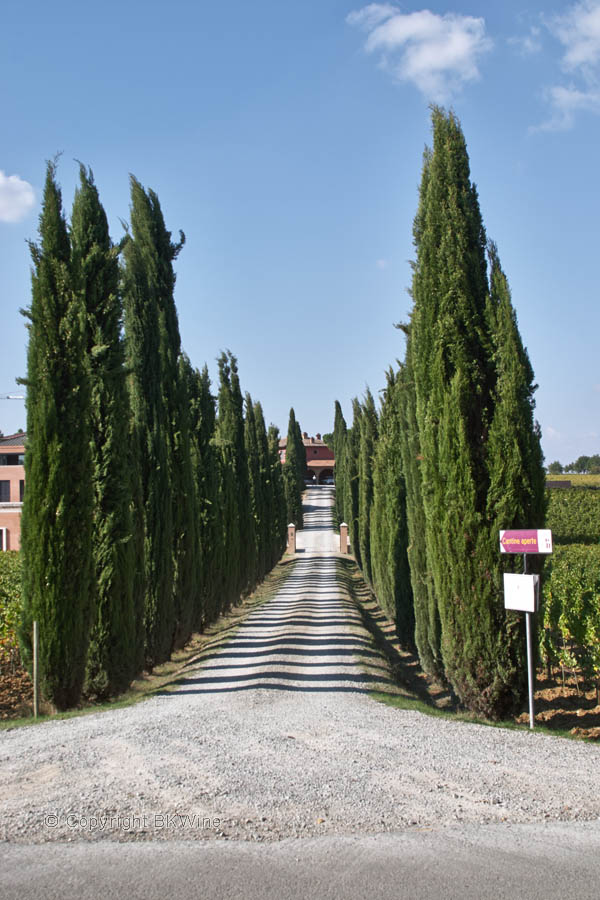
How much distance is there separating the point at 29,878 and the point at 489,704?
20.0ft

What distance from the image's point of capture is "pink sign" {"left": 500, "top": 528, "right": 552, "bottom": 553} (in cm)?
764

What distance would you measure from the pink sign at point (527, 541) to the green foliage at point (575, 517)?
2369 cm

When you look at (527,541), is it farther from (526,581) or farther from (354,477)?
(354,477)

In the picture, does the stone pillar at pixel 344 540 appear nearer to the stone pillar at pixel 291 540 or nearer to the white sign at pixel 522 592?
the stone pillar at pixel 291 540

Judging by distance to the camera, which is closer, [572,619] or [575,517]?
[572,619]

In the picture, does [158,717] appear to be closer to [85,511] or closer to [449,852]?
[85,511]

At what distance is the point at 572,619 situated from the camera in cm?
1225

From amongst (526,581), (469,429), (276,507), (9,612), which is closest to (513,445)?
(469,429)

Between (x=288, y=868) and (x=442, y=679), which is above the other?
(x=288, y=868)

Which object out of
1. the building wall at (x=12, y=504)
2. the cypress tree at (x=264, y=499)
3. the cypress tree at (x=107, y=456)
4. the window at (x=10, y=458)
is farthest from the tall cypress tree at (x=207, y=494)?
the window at (x=10, y=458)

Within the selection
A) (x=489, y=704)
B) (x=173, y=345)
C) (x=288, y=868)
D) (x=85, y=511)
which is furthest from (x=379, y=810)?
(x=173, y=345)

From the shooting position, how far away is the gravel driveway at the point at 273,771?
A: 4.45 m

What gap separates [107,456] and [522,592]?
611cm

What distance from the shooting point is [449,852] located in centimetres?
402
